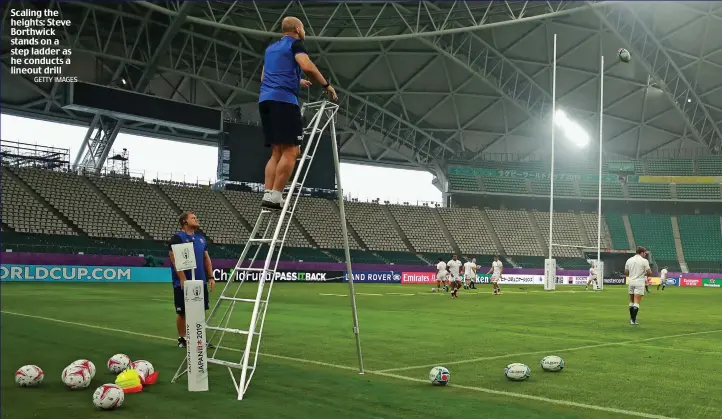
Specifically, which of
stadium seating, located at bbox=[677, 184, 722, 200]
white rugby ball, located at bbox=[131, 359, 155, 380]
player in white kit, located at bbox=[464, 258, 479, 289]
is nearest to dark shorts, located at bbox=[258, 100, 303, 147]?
white rugby ball, located at bbox=[131, 359, 155, 380]

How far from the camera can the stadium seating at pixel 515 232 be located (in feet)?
214

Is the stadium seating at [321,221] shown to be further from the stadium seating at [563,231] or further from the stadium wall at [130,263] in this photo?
the stadium seating at [563,231]

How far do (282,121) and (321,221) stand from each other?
5192 cm

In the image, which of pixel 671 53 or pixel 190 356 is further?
pixel 671 53

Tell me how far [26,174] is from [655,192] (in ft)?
199

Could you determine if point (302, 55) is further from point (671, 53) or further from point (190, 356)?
point (671, 53)

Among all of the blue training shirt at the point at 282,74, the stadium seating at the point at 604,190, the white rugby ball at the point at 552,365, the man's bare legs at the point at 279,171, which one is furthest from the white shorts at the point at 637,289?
the stadium seating at the point at 604,190

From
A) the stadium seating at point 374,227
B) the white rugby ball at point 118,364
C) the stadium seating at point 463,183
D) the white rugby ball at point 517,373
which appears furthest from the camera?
the stadium seating at point 463,183

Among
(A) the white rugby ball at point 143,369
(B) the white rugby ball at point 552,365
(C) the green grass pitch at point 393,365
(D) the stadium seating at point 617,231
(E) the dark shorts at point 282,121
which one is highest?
(D) the stadium seating at point 617,231

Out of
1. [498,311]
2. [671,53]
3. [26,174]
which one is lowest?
[498,311]

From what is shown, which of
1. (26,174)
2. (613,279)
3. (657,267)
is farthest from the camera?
(657,267)

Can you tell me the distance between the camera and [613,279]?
62875 millimetres

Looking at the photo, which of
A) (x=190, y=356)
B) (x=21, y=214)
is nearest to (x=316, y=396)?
(x=190, y=356)

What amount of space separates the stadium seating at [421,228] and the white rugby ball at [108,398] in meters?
55.7
